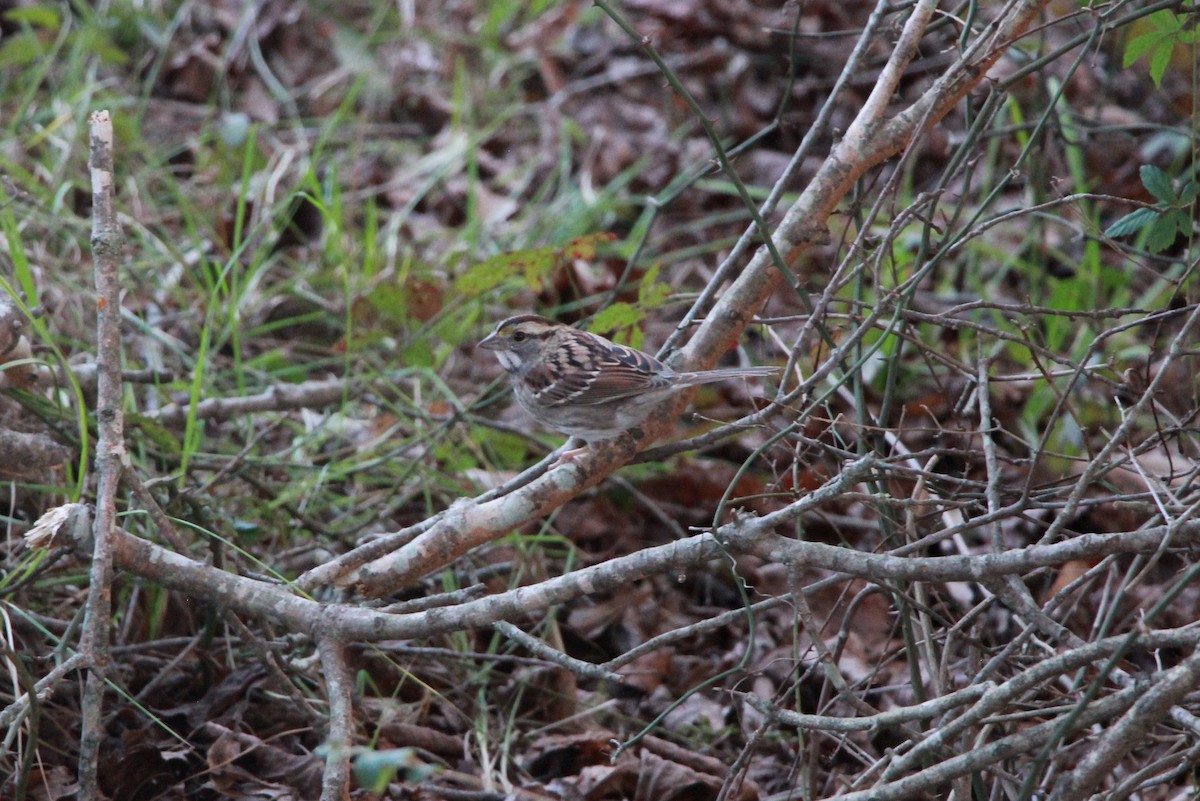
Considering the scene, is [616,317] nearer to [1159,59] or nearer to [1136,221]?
[1136,221]

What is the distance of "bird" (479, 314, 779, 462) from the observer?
3.38m

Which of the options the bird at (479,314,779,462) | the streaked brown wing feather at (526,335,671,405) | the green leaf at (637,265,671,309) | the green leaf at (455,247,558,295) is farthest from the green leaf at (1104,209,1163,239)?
the green leaf at (455,247,558,295)

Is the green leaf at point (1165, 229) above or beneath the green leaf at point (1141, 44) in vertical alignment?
beneath

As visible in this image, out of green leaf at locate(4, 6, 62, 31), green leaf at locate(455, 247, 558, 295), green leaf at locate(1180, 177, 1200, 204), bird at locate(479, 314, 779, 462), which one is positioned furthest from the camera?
green leaf at locate(4, 6, 62, 31)

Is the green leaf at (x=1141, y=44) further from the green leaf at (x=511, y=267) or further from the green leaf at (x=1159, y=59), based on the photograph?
the green leaf at (x=511, y=267)

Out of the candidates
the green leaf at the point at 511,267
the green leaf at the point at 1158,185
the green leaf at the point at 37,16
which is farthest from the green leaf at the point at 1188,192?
the green leaf at the point at 37,16

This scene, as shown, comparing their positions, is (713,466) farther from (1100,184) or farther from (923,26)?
(1100,184)

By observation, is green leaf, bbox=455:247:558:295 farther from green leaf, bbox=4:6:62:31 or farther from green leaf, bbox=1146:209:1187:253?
green leaf, bbox=4:6:62:31

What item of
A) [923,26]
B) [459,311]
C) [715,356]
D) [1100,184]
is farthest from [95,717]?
[1100,184]

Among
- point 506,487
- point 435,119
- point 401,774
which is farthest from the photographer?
point 435,119

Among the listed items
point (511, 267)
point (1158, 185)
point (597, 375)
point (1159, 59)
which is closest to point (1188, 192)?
point (1158, 185)

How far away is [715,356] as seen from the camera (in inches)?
124

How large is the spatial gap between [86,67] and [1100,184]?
17.2ft

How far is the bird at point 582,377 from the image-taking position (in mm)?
3385
